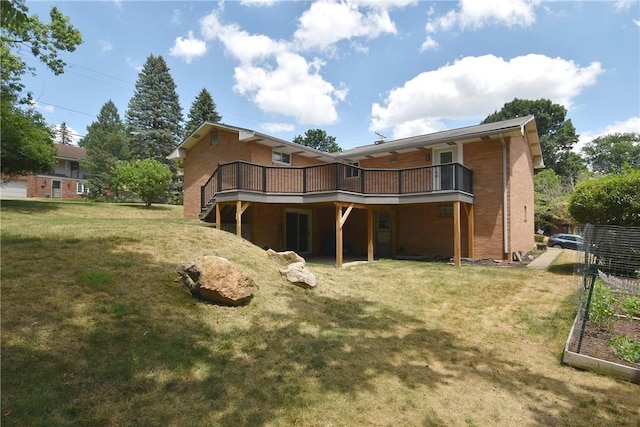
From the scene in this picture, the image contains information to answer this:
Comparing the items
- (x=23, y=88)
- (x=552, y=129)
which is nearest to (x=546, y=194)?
(x=552, y=129)

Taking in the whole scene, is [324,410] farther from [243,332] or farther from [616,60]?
[616,60]

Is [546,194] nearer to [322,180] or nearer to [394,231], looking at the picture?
[394,231]

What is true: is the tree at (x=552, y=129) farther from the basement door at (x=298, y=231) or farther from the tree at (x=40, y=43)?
the tree at (x=40, y=43)

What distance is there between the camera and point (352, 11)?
1193cm

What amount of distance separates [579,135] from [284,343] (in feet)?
196

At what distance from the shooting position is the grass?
3.14 metres

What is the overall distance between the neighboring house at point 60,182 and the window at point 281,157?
101 feet

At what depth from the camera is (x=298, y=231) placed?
1642 cm

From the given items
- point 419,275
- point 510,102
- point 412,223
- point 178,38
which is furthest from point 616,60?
point 510,102

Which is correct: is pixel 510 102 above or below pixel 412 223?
above

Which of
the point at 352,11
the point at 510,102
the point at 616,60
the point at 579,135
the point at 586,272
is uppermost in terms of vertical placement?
the point at 510,102

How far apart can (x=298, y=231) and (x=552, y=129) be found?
50.5m

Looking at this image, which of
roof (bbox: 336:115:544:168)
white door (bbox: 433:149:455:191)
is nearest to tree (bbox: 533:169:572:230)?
roof (bbox: 336:115:544:168)

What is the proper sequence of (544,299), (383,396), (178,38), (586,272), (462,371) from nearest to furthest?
(383,396) → (462,371) → (586,272) → (544,299) → (178,38)
